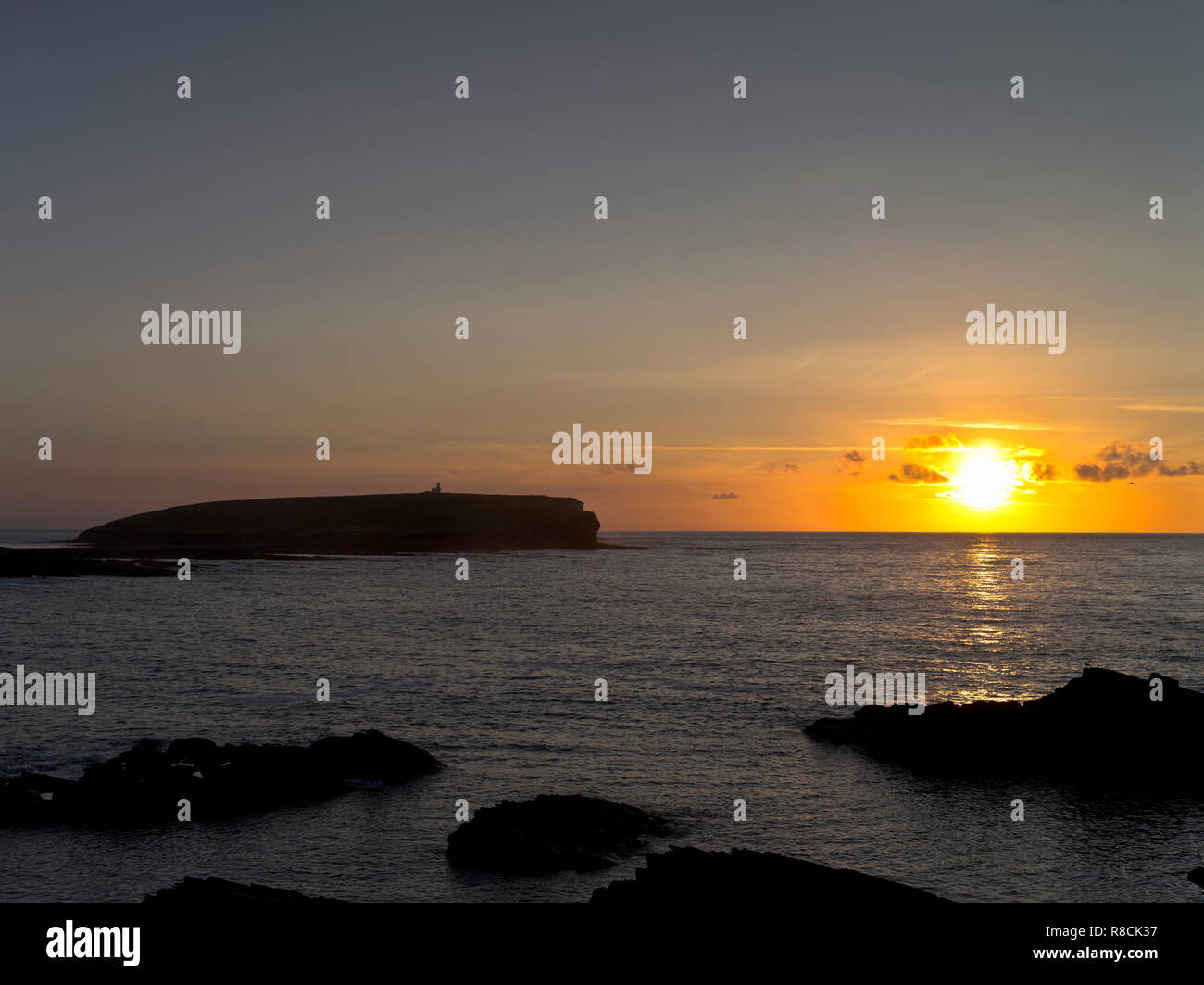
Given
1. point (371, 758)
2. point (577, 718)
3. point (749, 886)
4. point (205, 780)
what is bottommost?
point (577, 718)

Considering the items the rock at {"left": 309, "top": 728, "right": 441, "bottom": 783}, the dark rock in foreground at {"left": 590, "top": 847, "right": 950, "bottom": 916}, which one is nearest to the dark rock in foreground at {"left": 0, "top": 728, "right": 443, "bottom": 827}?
the rock at {"left": 309, "top": 728, "right": 441, "bottom": 783}

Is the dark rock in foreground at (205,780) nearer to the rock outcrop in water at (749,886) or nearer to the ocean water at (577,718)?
the ocean water at (577,718)

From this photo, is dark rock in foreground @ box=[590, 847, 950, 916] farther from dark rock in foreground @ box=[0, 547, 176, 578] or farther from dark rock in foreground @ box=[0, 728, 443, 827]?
dark rock in foreground @ box=[0, 547, 176, 578]

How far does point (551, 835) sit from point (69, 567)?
12864 cm

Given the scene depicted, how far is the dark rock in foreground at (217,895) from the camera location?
42.9ft

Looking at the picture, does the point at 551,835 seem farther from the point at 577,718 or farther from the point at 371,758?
the point at 577,718

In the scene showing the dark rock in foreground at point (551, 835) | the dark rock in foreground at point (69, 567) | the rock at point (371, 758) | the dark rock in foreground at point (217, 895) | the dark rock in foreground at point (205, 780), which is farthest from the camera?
the dark rock in foreground at point (69, 567)

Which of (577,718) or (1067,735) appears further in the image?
(577,718)

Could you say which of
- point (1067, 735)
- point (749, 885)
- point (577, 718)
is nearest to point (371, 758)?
point (577, 718)

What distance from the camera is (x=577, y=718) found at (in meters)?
37.4

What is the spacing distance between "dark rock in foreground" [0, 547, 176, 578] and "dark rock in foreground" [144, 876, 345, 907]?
390 feet

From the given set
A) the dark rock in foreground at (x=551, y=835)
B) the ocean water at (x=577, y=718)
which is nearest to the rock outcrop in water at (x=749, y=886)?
the ocean water at (x=577, y=718)

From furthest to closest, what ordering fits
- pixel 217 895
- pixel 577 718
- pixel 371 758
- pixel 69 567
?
pixel 69 567, pixel 577 718, pixel 371 758, pixel 217 895

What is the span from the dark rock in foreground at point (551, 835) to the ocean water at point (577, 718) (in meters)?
0.58
